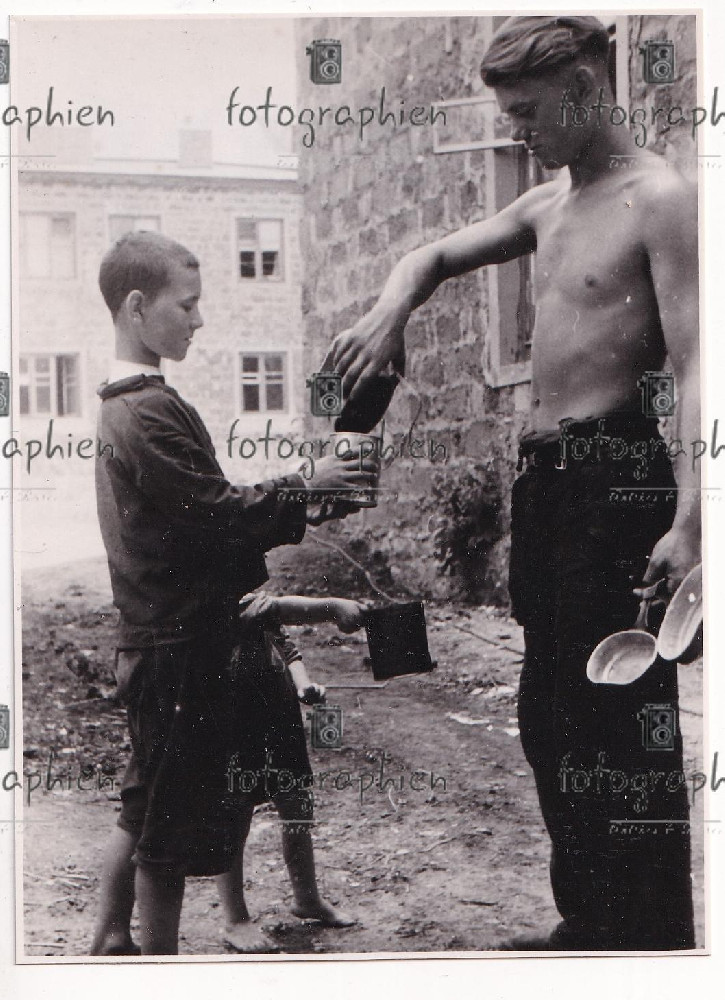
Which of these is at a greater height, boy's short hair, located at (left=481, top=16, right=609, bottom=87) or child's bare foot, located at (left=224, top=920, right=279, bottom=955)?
boy's short hair, located at (left=481, top=16, right=609, bottom=87)

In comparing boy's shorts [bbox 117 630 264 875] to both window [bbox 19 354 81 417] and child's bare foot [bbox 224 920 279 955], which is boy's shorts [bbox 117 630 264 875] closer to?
child's bare foot [bbox 224 920 279 955]

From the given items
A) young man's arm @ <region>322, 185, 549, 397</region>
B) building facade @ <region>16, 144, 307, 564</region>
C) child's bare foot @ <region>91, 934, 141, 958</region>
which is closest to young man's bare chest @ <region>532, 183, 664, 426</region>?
young man's arm @ <region>322, 185, 549, 397</region>

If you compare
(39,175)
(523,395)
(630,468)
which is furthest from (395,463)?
(39,175)

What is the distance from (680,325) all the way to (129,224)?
1.48 m

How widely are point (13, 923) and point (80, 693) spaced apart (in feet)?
2.18

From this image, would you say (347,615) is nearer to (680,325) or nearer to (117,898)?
(117,898)

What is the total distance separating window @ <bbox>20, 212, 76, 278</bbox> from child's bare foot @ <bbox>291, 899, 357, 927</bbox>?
1.82m

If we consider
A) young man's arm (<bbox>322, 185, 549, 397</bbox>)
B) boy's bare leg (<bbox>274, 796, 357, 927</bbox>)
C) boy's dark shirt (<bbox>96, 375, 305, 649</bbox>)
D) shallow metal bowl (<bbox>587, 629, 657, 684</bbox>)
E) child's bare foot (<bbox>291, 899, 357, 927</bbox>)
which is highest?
young man's arm (<bbox>322, 185, 549, 397</bbox>)

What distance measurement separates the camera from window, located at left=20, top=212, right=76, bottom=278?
3316 millimetres

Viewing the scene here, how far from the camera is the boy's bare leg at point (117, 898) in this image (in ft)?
10.7

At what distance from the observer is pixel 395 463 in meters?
3.31

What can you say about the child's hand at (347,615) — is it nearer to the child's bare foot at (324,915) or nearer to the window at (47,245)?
the child's bare foot at (324,915)

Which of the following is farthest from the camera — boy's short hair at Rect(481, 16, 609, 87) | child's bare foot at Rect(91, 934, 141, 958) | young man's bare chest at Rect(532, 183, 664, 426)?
child's bare foot at Rect(91, 934, 141, 958)

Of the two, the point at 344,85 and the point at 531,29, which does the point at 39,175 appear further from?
the point at 531,29
